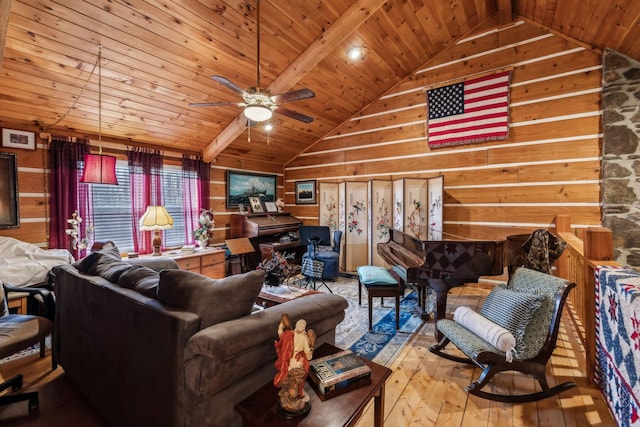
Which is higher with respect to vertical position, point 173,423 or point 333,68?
point 333,68

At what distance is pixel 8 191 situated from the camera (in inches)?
125

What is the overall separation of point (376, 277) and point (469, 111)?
3.37 meters

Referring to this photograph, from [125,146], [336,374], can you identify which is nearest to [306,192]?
[125,146]

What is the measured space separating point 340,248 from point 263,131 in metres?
2.67

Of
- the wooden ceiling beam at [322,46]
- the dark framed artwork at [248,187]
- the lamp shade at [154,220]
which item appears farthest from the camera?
the dark framed artwork at [248,187]

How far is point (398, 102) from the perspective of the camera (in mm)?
5406

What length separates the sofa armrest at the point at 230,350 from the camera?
3.95 feet

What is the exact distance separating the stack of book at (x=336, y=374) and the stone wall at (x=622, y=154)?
419 cm

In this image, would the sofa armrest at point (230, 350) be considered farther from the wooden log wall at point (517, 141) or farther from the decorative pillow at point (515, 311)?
the wooden log wall at point (517, 141)

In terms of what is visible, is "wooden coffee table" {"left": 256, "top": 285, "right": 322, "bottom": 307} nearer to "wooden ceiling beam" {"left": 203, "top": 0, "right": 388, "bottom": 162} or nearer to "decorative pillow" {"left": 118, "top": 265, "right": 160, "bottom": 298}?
"decorative pillow" {"left": 118, "top": 265, "right": 160, "bottom": 298}

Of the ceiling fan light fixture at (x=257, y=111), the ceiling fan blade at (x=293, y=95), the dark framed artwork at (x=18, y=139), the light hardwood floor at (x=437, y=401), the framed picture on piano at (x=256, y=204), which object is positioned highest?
the ceiling fan blade at (x=293, y=95)

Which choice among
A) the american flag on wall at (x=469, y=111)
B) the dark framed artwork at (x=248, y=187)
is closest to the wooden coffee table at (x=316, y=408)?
the american flag on wall at (x=469, y=111)

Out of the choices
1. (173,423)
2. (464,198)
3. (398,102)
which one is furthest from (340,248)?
(173,423)

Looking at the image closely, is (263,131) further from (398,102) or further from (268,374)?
(268,374)
